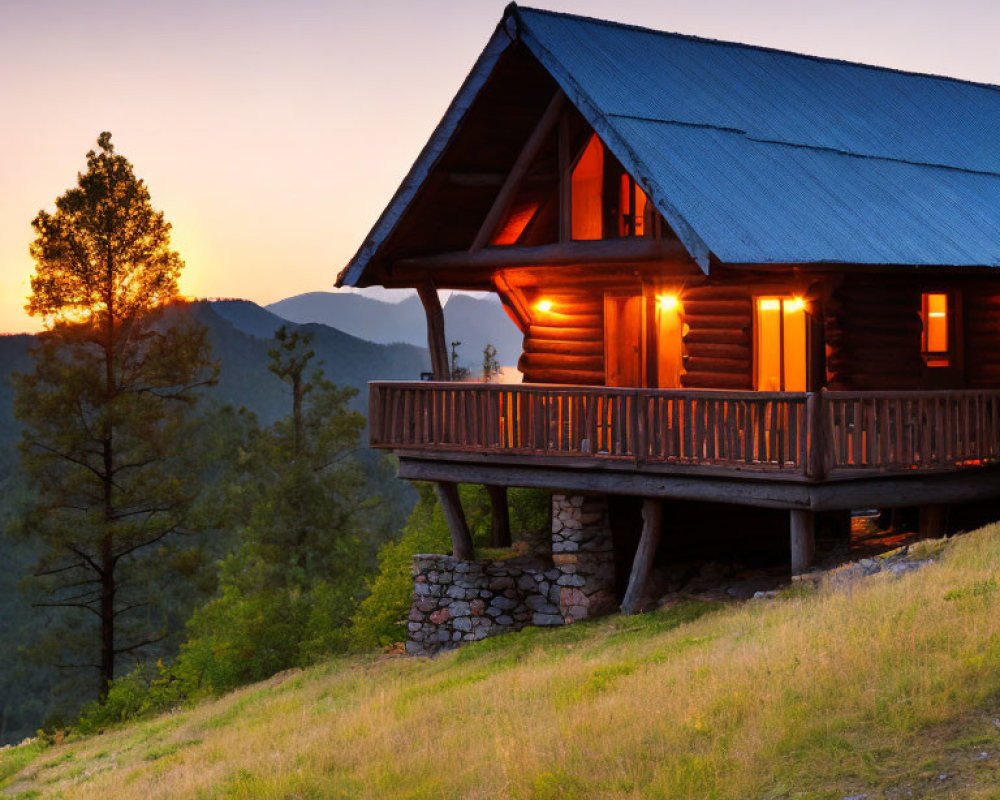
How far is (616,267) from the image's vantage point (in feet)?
71.1

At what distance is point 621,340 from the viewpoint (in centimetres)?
2294

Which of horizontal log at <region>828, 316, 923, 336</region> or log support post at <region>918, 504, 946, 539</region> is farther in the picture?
horizontal log at <region>828, 316, 923, 336</region>

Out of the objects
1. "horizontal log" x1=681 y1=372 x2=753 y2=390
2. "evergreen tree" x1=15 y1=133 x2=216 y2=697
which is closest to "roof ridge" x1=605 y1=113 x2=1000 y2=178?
"horizontal log" x1=681 y1=372 x2=753 y2=390

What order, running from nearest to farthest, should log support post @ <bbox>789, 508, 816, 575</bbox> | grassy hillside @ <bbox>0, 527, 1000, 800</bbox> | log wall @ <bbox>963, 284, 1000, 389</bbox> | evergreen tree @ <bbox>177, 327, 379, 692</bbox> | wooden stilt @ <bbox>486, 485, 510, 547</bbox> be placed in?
1. grassy hillside @ <bbox>0, 527, 1000, 800</bbox>
2. log support post @ <bbox>789, 508, 816, 575</bbox>
3. log wall @ <bbox>963, 284, 1000, 389</bbox>
4. wooden stilt @ <bbox>486, 485, 510, 547</bbox>
5. evergreen tree @ <bbox>177, 327, 379, 692</bbox>

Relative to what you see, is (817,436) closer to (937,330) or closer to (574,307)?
(937,330)

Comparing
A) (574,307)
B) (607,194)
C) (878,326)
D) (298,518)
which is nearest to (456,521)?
(574,307)

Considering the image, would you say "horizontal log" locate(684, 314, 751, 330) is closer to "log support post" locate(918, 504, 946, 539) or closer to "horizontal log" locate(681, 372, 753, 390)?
"horizontal log" locate(681, 372, 753, 390)

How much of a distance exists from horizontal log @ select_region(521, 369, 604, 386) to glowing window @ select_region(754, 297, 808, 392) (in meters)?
2.96

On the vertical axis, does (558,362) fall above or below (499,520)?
above

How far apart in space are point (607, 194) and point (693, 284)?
261 centimetres

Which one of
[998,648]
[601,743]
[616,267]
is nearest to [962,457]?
[616,267]

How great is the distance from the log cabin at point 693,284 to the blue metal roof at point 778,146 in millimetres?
69

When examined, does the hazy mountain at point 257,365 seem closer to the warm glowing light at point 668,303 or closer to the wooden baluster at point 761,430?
the warm glowing light at point 668,303

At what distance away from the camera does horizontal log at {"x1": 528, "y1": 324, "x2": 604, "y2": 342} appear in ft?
76.0
